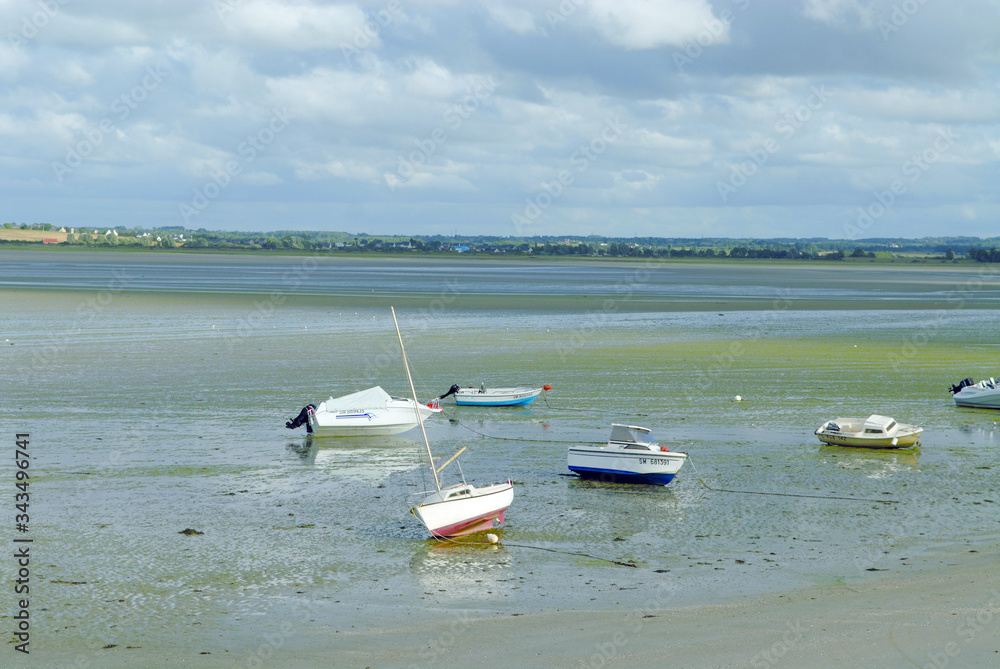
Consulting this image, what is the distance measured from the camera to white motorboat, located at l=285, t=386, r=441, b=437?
26.4 m

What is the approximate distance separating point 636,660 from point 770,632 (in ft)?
6.96

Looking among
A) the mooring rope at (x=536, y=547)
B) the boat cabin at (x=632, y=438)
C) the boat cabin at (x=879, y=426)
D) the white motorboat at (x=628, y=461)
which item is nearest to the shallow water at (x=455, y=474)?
the mooring rope at (x=536, y=547)

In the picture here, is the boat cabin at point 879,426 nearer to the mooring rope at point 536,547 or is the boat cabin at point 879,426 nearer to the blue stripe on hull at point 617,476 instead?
the blue stripe on hull at point 617,476

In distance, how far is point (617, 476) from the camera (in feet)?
72.3

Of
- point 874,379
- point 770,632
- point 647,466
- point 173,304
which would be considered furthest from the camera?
point 173,304

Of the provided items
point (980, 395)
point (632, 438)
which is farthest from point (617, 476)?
point (980, 395)

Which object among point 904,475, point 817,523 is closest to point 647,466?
point 817,523

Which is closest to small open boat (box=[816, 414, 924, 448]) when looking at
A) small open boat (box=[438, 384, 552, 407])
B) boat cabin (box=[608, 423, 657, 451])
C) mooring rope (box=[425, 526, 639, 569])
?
boat cabin (box=[608, 423, 657, 451])

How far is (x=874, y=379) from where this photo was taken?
120 feet

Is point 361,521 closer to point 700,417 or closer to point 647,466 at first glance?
point 647,466

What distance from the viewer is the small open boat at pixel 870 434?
24.9 metres

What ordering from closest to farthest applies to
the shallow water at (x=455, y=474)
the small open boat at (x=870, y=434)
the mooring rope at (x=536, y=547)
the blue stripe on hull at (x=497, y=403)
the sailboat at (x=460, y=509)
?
1. the shallow water at (x=455, y=474)
2. the mooring rope at (x=536, y=547)
3. the sailboat at (x=460, y=509)
4. the small open boat at (x=870, y=434)
5. the blue stripe on hull at (x=497, y=403)

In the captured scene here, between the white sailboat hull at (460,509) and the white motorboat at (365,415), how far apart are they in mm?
8759

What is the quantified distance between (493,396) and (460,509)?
1310 centimetres
